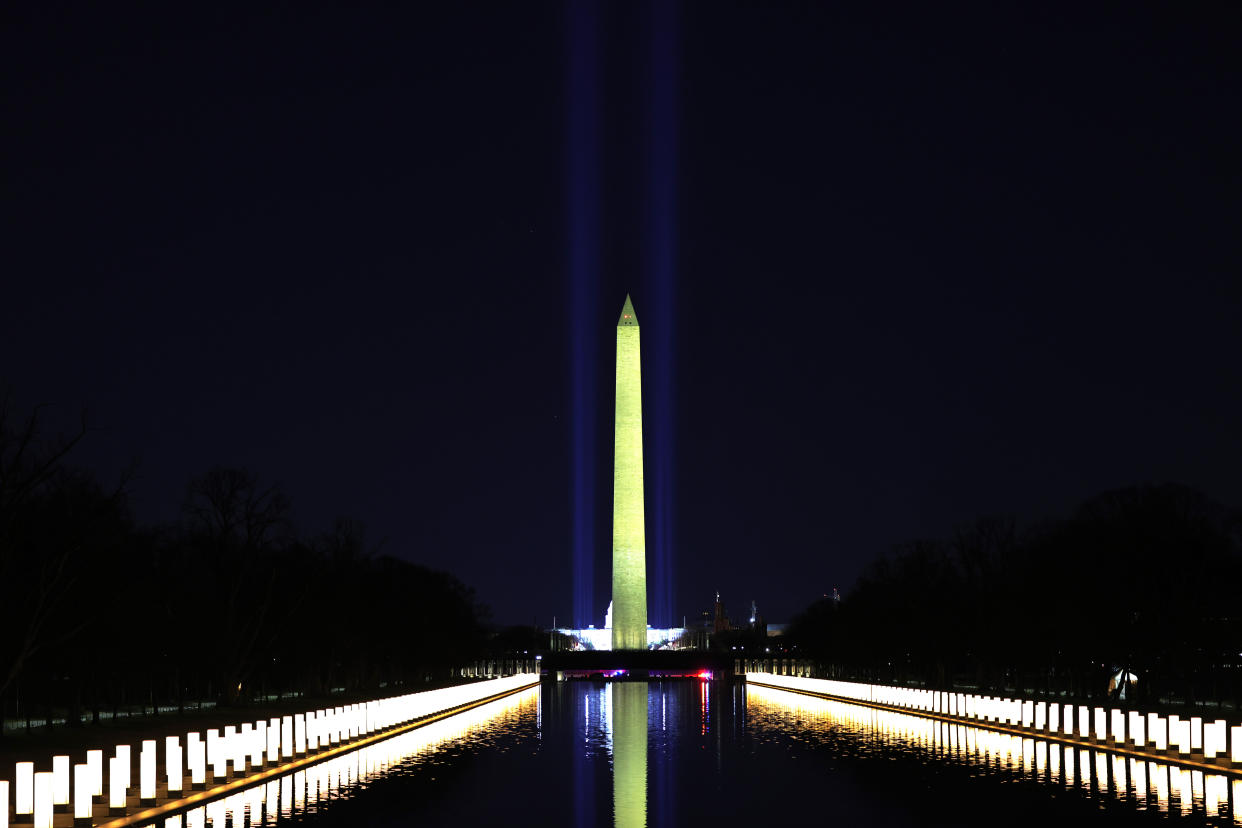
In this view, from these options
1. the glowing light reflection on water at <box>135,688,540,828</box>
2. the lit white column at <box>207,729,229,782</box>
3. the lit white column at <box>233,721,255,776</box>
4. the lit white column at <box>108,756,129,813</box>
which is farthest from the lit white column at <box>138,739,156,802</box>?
the lit white column at <box>233,721,255,776</box>

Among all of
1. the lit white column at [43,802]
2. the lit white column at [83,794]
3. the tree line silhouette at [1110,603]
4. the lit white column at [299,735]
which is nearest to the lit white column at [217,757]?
the lit white column at [299,735]

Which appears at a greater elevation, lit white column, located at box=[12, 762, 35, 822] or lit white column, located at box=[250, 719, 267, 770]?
lit white column, located at box=[12, 762, 35, 822]

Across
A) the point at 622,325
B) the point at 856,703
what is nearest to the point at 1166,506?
the point at 856,703

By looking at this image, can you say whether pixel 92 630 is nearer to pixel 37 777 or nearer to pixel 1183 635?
pixel 37 777

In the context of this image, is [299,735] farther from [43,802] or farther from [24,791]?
[43,802]

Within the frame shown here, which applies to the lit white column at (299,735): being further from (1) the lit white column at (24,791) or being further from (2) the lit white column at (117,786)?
(1) the lit white column at (24,791)

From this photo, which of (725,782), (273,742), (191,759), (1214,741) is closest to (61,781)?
(191,759)

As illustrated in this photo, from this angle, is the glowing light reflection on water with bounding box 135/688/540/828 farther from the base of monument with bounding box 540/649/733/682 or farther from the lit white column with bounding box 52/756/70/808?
the base of monument with bounding box 540/649/733/682
